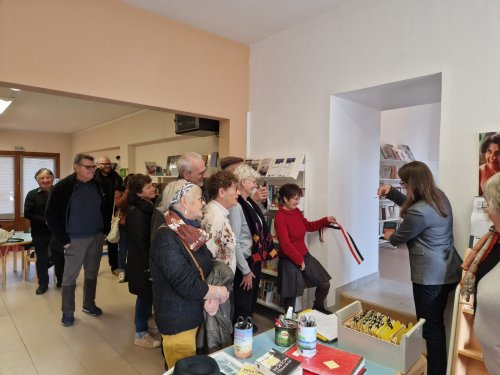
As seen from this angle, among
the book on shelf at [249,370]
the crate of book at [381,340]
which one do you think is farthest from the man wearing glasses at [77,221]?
the crate of book at [381,340]

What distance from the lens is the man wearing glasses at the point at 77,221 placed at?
318cm

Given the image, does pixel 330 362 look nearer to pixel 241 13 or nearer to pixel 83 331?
pixel 83 331

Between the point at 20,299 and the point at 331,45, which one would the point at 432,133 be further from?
the point at 20,299

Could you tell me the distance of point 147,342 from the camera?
2.91 meters

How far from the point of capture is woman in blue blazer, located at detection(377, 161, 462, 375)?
2.22 m

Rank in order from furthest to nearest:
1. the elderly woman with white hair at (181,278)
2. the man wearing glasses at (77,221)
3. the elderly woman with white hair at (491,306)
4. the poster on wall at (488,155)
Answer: the man wearing glasses at (77,221), the poster on wall at (488,155), the elderly woman with white hair at (181,278), the elderly woman with white hair at (491,306)

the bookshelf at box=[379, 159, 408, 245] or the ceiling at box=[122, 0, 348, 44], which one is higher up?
the ceiling at box=[122, 0, 348, 44]

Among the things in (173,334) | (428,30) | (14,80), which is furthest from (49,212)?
(428,30)

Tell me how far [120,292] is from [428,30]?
4.40m

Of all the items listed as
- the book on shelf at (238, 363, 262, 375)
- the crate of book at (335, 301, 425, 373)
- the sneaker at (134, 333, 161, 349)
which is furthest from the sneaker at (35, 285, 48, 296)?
the crate of book at (335, 301, 425, 373)

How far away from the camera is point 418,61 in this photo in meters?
2.61

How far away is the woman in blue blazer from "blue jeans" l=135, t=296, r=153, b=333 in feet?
6.87

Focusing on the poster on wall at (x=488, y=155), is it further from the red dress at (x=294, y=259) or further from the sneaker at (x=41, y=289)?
the sneaker at (x=41, y=289)

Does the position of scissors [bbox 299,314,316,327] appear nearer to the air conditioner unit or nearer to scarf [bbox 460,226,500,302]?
scarf [bbox 460,226,500,302]
